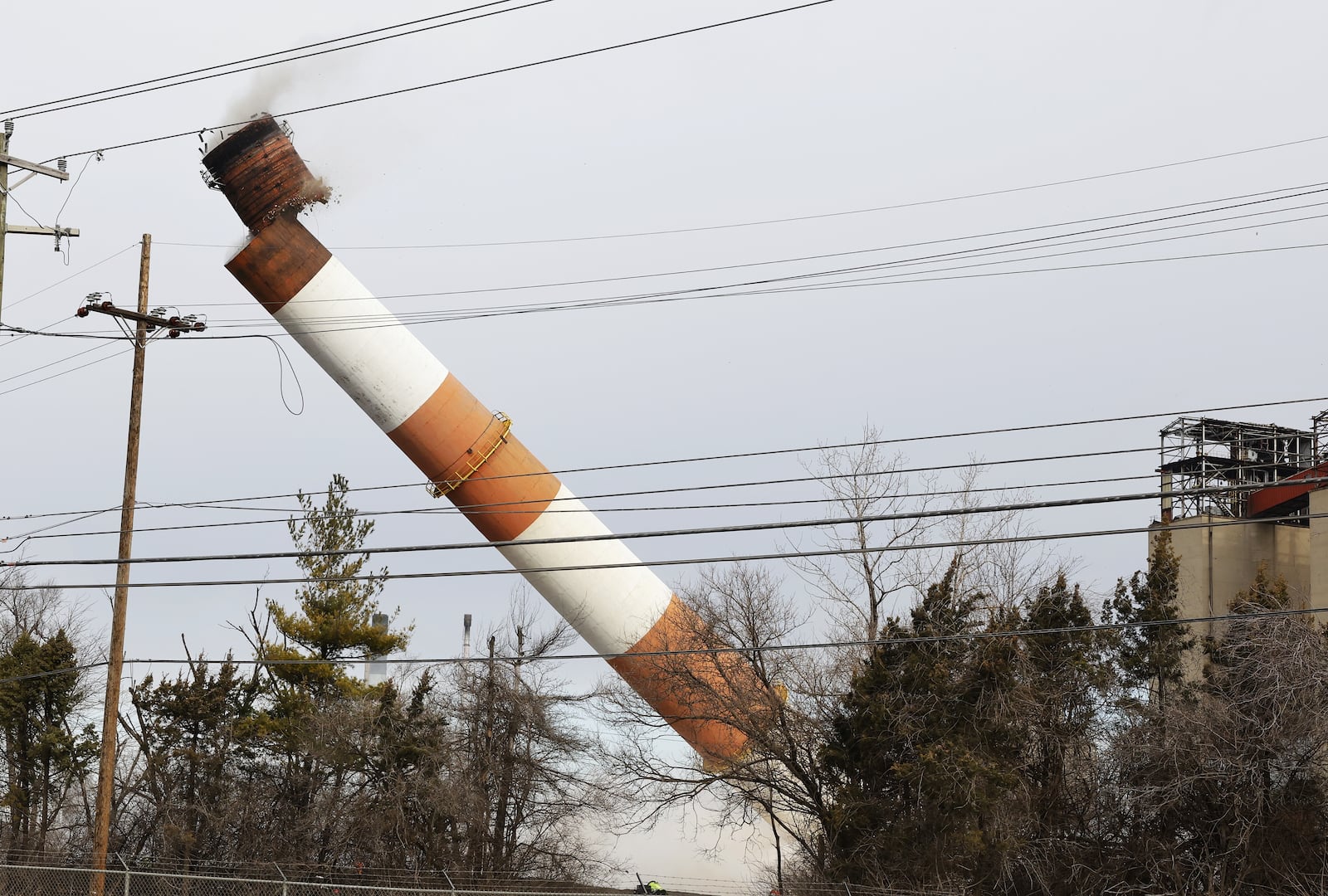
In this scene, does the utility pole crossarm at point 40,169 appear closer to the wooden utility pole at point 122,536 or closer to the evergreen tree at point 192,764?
the wooden utility pole at point 122,536

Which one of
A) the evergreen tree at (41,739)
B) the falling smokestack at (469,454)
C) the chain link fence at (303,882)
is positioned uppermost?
the falling smokestack at (469,454)

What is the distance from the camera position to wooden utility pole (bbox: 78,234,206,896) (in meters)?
18.1

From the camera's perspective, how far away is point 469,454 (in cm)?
2155

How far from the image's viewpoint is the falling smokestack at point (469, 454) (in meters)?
20.3

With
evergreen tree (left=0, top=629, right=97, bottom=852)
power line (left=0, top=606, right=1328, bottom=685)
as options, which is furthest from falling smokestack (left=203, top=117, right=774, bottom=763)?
evergreen tree (left=0, top=629, right=97, bottom=852)

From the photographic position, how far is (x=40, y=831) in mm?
30109

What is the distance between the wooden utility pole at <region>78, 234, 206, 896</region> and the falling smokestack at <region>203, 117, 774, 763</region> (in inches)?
76.5

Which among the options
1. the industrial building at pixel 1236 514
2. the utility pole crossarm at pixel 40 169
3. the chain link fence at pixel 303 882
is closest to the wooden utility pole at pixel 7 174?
the utility pole crossarm at pixel 40 169

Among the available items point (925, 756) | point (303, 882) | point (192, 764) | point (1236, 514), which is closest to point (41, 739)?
point (192, 764)

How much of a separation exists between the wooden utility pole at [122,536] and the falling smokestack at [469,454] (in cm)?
194

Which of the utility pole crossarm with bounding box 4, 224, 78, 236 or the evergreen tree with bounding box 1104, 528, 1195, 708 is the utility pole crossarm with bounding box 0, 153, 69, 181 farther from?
→ the evergreen tree with bounding box 1104, 528, 1195, 708

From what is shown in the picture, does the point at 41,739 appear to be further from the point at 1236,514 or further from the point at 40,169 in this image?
the point at 1236,514

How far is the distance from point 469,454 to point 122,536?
18.1 feet

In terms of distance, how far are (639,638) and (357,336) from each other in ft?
23.0
